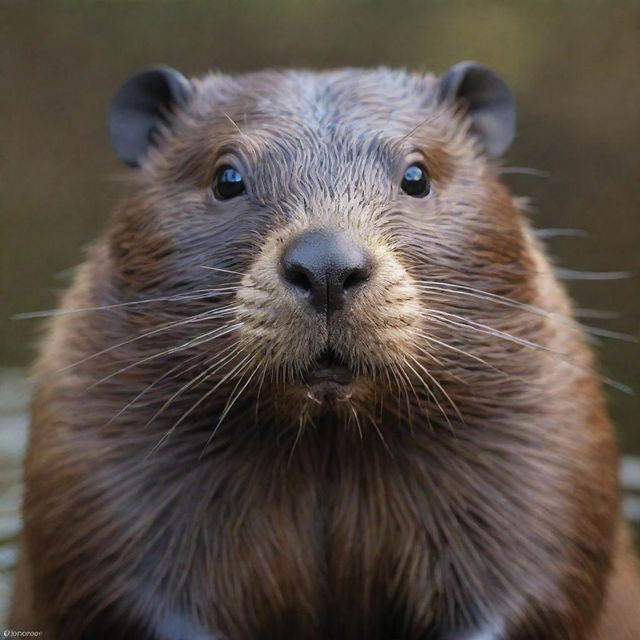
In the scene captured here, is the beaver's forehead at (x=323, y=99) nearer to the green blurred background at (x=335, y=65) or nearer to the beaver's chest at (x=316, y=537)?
the beaver's chest at (x=316, y=537)

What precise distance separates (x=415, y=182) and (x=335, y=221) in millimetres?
569

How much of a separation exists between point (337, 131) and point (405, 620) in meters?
1.65

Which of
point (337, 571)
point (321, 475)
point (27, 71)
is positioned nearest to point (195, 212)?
point (321, 475)

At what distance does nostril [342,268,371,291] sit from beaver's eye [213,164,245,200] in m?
0.77

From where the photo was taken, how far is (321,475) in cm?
432

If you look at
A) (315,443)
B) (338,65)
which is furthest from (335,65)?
(315,443)

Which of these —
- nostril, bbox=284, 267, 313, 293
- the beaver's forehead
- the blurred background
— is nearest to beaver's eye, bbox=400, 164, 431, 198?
the beaver's forehead

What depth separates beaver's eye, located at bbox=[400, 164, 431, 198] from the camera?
4316 mm

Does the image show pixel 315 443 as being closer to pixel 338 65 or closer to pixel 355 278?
pixel 355 278

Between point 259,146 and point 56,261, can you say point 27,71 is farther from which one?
point 259,146

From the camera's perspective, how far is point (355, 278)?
3648 mm

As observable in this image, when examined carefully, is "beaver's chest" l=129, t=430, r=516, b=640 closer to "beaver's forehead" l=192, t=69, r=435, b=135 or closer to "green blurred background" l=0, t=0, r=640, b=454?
"beaver's forehead" l=192, t=69, r=435, b=135

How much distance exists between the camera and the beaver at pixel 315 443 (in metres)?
4.17

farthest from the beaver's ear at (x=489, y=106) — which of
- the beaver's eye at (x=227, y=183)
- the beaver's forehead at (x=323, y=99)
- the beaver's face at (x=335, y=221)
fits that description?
the beaver's eye at (x=227, y=183)
